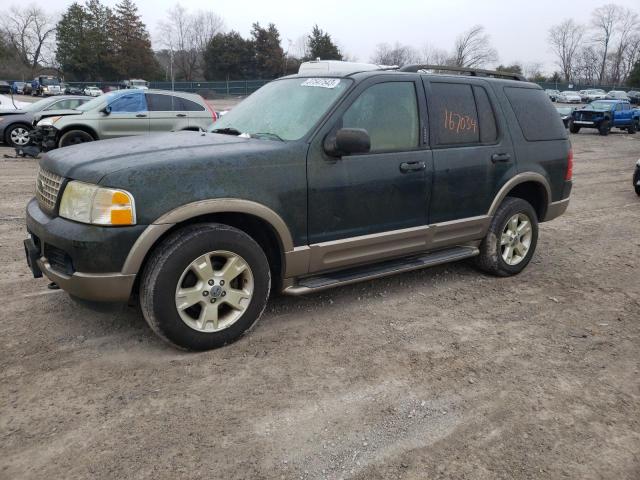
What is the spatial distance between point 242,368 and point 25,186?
25.2 ft

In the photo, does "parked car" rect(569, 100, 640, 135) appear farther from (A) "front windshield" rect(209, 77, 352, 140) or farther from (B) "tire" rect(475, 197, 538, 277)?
(A) "front windshield" rect(209, 77, 352, 140)

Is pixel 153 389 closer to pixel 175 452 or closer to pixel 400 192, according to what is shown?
pixel 175 452

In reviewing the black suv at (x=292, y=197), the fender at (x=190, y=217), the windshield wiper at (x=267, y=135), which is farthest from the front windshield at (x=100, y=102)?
the fender at (x=190, y=217)

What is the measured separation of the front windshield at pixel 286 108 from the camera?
13.1ft

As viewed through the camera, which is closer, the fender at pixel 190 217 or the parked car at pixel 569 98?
the fender at pixel 190 217

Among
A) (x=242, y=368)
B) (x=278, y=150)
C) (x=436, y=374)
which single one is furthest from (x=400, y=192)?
(x=242, y=368)

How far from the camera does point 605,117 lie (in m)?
24.4

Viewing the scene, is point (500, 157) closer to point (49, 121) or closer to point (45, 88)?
point (49, 121)

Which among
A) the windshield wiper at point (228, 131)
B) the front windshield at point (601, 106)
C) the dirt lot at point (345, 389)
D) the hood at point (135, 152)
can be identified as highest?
the front windshield at point (601, 106)

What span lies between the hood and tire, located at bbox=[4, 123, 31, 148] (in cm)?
1210

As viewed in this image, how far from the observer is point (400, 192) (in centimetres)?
424

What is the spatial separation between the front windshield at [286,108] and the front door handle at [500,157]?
160 cm

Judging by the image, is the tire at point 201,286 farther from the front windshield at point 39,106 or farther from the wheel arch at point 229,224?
the front windshield at point 39,106

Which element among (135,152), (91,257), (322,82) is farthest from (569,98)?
(91,257)
